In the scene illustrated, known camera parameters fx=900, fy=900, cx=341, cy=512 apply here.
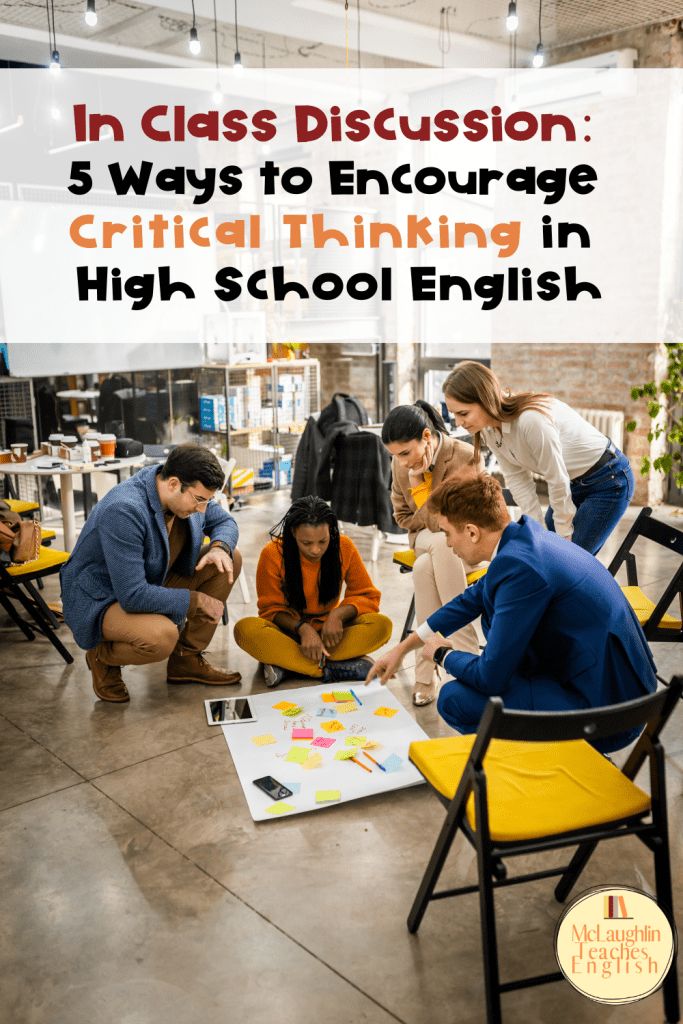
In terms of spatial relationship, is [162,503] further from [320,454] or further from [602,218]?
[602,218]

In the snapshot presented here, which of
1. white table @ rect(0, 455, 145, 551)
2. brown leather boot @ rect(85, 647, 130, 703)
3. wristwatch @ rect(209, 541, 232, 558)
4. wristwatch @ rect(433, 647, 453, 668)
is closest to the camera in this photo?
wristwatch @ rect(433, 647, 453, 668)

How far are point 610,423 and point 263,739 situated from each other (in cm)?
510

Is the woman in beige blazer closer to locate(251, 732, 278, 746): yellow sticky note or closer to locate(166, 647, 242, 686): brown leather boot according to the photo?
locate(251, 732, 278, 746): yellow sticky note

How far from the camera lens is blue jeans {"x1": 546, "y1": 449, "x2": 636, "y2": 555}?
3.83 m

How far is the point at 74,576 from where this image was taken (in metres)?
3.76

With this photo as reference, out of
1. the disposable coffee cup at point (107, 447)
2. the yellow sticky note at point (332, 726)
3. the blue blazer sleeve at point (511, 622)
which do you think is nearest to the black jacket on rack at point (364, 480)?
the disposable coffee cup at point (107, 447)

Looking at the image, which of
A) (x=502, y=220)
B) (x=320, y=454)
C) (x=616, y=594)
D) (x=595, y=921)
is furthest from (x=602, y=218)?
(x=595, y=921)

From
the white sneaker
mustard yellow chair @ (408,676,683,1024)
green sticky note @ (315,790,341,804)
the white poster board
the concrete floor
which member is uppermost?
→ mustard yellow chair @ (408,676,683,1024)

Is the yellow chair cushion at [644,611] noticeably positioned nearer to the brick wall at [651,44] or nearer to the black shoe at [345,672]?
the black shoe at [345,672]

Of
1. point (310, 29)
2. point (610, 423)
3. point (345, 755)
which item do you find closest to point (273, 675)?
point (345, 755)

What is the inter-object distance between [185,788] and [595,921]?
4.90 feet

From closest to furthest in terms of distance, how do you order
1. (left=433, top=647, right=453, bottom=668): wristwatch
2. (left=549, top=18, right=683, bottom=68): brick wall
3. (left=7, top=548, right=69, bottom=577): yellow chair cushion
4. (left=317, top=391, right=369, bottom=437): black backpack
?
(left=433, top=647, right=453, bottom=668): wristwatch, (left=7, top=548, right=69, bottom=577): yellow chair cushion, (left=317, top=391, right=369, bottom=437): black backpack, (left=549, top=18, right=683, bottom=68): brick wall

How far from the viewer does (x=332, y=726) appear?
11.5 feet

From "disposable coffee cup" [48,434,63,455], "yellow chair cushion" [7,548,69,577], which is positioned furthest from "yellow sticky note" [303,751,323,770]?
"disposable coffee cup" [48,434,63,455]
